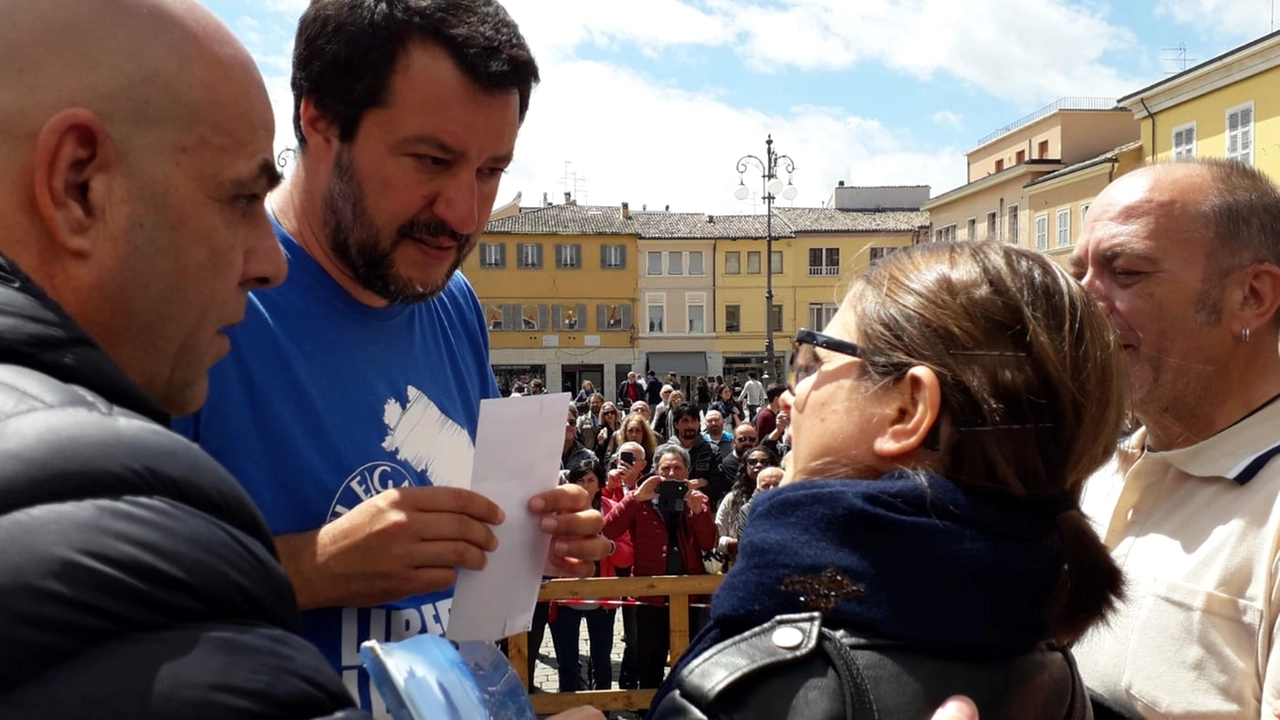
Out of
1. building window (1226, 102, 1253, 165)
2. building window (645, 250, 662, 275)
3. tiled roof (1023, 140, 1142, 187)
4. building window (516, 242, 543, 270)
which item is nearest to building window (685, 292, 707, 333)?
building window (645, 250, 662, 275)

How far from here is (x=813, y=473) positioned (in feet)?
4.74

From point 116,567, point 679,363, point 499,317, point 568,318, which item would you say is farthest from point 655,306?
point 116,567

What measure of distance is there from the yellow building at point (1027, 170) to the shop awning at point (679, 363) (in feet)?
47.8

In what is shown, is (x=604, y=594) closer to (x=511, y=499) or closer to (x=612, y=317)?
(x=511, y=499)

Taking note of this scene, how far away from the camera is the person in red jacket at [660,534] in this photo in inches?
282

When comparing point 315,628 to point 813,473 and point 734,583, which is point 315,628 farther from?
point 813,473

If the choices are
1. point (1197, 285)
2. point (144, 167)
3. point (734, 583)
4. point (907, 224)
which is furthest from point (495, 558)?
point (907, 224)

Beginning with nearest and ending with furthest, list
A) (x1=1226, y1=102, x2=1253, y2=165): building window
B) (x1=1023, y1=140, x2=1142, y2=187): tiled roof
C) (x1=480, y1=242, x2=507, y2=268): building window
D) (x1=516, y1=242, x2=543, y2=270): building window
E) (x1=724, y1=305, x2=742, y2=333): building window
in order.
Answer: (x1=1226, y1=102, x2=1253, y2=165): building window < (x1=1023, y1=140, x2=1142, y2=187): tiled roof < (x1=480, y1=242, x2=507, y2=268): building window < (x1=516, y1=242, x2=543, y2=270): building window < (x1=724, y1=305, x2=742, y2=333): building window

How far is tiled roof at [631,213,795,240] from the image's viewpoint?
54.3 meters

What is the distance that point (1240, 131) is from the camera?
26797mm

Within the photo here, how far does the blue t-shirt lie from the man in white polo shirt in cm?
142

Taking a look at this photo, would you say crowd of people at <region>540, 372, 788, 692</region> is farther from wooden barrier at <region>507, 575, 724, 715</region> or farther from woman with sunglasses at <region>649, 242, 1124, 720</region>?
woman with sunglasses at <region>649, 242, 1124, 720</region>

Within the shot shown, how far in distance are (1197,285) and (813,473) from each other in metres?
1.28

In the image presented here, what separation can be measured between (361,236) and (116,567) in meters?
1.21
